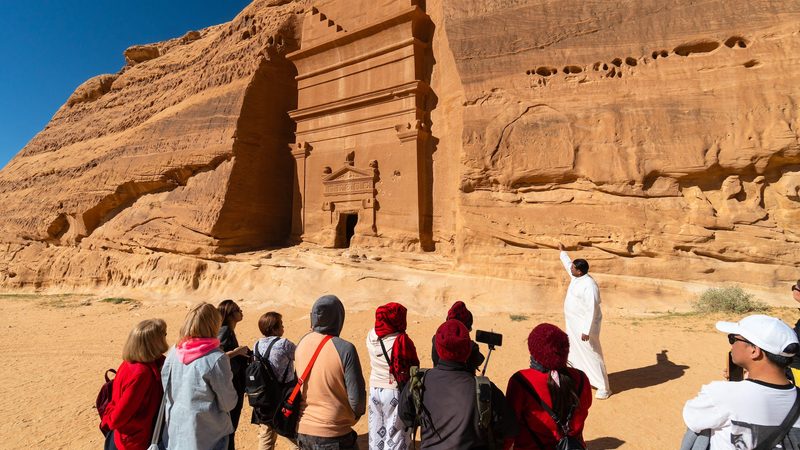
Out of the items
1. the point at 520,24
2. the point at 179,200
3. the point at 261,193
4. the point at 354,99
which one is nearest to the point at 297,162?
the point at 261,193

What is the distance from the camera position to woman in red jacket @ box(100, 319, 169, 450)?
2490mm

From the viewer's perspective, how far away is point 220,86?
1680 cm

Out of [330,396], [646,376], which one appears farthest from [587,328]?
[330,396]

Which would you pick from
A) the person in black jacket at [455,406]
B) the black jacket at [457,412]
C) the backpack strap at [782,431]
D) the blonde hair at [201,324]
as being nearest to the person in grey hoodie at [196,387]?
the blonde hair at [201,324]

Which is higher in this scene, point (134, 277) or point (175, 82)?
point (175, 82)

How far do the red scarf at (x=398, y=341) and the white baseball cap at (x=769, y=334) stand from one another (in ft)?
5.86

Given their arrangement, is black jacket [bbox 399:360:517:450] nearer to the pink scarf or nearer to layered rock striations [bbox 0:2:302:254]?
the pink scarf

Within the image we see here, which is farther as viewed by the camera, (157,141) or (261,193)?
(157,141)

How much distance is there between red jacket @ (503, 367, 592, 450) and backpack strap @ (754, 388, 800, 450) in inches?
28.2

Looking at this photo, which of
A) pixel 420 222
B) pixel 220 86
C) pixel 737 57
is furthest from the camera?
pixel 220 86

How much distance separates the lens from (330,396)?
2.71 meters

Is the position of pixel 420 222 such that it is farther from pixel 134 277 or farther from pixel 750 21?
pixel 134 277

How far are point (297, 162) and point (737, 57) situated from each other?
12.7 m

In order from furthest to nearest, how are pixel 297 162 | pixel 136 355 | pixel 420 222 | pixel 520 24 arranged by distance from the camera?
pixel 297 162, pixel 420 222, pixel 520 24, pixel 136 355
